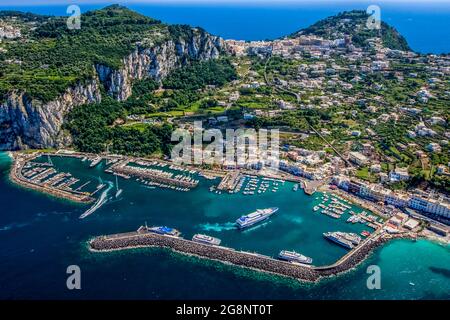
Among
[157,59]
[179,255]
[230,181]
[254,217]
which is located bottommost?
[179,255]

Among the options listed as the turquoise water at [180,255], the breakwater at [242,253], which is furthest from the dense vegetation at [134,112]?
the breakwater at [242,253]

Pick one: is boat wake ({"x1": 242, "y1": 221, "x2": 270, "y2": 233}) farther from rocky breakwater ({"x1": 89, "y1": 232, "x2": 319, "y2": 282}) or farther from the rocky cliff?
the rocky cliff

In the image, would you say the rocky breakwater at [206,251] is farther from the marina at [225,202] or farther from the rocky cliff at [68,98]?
the rocky cliff at [68,98]

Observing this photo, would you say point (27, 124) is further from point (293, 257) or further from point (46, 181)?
point (293, 257)

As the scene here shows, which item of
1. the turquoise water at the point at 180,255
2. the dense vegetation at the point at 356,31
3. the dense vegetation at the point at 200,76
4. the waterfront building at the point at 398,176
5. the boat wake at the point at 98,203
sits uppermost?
the dense vegetation at the point at 356,31

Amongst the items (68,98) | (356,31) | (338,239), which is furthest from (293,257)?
(356,31)

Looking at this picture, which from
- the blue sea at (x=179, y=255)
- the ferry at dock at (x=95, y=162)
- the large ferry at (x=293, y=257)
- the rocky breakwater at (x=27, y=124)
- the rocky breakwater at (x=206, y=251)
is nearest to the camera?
the blue sea at (x=179, y=255)

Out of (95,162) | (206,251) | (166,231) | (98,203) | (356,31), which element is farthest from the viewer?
(356,31)
